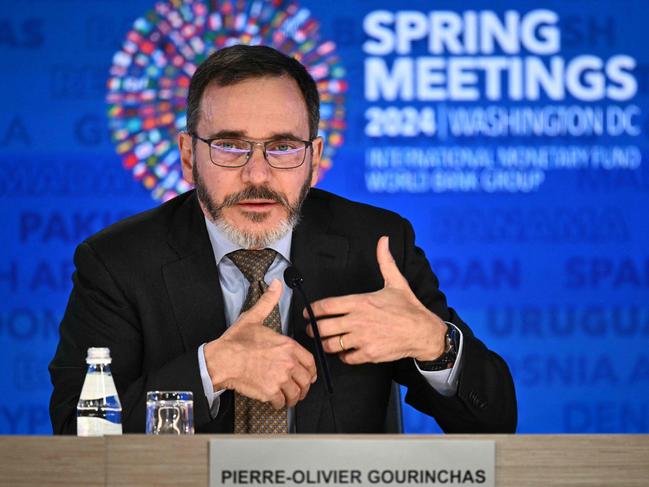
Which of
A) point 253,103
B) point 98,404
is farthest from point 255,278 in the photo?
point 98,404

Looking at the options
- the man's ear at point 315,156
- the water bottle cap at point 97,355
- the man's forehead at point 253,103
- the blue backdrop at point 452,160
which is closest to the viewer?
the water bottle cap at point 97,355

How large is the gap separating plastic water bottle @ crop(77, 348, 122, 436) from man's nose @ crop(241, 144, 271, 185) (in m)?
0.68

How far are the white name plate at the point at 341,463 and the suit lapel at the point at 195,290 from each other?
1.02m

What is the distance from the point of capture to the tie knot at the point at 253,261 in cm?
237

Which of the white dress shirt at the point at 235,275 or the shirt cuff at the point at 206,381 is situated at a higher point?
the white dress shirt at the point at 235,275

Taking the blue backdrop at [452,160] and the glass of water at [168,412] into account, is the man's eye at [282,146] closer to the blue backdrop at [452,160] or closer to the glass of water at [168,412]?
the glass of water at [168,412]

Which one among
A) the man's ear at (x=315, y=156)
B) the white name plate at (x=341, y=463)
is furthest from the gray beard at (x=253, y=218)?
the white name plate at (x=341, y=463)

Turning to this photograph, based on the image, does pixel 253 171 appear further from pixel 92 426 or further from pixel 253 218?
pixel 92 426

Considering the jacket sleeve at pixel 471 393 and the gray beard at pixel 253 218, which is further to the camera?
the gray beard at pixel 253 218

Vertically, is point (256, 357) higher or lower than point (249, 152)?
lower

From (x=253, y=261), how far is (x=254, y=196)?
5.8 inches

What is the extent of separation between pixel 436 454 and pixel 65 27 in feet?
11.5

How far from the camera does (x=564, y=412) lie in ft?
14.2

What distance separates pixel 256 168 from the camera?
232 centimetres
